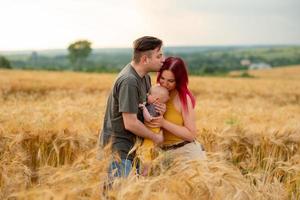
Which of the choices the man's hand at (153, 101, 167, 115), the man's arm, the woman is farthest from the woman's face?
the man's arm

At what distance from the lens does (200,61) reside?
419ft

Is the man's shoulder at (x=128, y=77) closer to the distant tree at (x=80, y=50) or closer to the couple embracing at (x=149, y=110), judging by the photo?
the couple embracing at (x=149, y=110)

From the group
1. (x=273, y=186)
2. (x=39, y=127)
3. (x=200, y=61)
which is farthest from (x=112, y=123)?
(x=200, y=61)

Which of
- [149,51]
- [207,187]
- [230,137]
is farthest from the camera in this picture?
[230,137]

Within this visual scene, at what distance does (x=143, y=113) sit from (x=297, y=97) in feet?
88.2

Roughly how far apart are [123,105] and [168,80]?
46cm

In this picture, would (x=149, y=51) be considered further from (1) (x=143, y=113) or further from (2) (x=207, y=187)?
(2) (x=207, y=187)

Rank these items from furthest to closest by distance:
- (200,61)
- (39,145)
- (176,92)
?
(200,61) < (39,145) < (176,92)

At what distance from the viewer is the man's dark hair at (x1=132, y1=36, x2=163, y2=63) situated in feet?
15.2

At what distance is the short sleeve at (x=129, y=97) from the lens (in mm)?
4652

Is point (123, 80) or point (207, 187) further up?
point (123, 80)

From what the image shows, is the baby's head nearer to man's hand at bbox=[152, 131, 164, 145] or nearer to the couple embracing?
the couple embracing

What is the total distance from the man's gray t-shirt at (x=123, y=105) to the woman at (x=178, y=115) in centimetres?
22

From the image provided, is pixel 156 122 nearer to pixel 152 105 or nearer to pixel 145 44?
pixel 152 105
